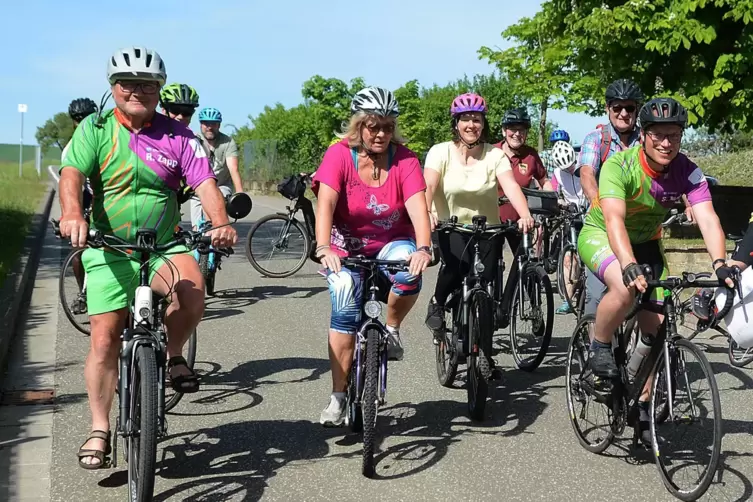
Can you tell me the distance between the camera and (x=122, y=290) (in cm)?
478

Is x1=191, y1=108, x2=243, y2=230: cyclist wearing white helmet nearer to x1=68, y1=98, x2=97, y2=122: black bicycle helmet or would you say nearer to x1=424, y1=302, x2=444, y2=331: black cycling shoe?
x1=68, y1=98, x2=97, y2=122: black bicycle helmet

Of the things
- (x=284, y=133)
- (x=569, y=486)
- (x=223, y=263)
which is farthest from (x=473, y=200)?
(x=284, y=133)

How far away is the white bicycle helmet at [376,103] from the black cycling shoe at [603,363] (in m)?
1.66

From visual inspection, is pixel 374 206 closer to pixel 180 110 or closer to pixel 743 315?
pixel 743 315

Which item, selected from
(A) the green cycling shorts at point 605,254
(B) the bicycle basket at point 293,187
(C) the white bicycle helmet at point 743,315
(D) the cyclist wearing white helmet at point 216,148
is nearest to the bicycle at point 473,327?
(A) the green cycling shorts at point 605,254

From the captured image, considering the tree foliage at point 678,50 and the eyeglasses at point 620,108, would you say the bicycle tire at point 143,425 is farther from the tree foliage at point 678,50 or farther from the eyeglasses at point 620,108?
the tree foliage at point 678,50

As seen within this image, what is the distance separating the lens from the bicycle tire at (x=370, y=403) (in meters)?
4.85

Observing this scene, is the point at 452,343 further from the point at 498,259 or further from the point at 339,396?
the point at 339,396

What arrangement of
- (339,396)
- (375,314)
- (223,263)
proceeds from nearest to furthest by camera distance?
(375,314) < (339,396) < (223,263)

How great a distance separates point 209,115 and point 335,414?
19.2 ft

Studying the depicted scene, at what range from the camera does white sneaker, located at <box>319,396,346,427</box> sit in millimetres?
5434

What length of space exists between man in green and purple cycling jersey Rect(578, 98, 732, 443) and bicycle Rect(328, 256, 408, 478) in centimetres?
106

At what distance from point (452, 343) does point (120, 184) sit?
2.62m

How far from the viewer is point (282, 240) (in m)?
12.5
